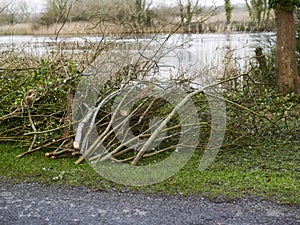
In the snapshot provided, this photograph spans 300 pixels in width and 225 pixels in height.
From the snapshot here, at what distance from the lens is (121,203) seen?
3.56 metres

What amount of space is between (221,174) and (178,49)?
3700 millimetres

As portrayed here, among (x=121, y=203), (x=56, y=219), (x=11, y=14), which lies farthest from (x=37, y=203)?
(x=11, y=14)

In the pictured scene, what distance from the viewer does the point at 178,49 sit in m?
7.43

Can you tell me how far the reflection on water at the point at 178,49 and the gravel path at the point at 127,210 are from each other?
2.15 meters

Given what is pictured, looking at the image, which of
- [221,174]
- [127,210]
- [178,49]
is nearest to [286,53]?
[178,49]

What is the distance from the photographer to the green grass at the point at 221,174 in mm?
3732

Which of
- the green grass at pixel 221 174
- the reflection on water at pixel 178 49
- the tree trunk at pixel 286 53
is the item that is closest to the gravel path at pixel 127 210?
the green grass at pixel 221 174

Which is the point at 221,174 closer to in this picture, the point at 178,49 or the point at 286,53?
the point at 178,49

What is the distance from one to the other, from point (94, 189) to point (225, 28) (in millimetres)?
8915

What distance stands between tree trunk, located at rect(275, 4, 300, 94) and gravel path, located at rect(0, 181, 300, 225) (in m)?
4.37

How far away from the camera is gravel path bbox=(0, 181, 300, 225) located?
322 cm

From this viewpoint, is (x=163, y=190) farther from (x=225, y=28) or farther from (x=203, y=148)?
(x=225, y=28)

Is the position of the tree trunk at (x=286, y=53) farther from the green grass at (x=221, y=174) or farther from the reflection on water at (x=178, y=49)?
the green grass at (x=221, y=174)

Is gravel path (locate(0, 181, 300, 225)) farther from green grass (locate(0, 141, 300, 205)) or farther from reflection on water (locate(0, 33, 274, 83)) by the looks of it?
reflection on water (locate(0, 33, 274, 83))
